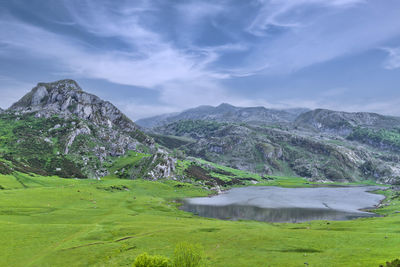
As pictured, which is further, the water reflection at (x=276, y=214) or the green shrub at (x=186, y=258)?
the water reflection at (x=276, y=214)

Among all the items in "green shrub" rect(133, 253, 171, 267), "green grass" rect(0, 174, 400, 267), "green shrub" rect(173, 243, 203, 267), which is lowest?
"green grass" rect(0, 174, 400, 267)

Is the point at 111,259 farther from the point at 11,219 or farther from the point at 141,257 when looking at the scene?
the point at 11,219

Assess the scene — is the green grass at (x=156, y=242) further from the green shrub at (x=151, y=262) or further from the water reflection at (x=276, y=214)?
the water reflection at (x=276, y=214)

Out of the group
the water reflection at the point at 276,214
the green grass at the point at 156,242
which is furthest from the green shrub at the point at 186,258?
the water reflection at the point at 276,214

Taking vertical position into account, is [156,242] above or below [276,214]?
above

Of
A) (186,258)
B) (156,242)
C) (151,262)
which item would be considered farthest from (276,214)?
(151,262)

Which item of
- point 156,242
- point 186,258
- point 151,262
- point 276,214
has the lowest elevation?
point 276,214

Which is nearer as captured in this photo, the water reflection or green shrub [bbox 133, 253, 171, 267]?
green shrub [bbox 133, 253, 171, 267]

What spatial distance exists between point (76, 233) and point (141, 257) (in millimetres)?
40589

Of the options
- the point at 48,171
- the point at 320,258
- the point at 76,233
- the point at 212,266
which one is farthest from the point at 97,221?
the point at 48,171

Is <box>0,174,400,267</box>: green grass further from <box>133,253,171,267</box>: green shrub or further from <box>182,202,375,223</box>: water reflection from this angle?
<box>182,202,375,223</box>: water reflection

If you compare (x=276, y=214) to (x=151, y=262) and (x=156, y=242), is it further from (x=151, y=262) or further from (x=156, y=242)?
(x=151, y=262)

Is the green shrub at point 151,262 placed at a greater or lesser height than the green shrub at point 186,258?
lesser

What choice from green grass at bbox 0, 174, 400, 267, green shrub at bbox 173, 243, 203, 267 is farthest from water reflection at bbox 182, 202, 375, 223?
green shrub at bbox 173, 243, 203, 267
